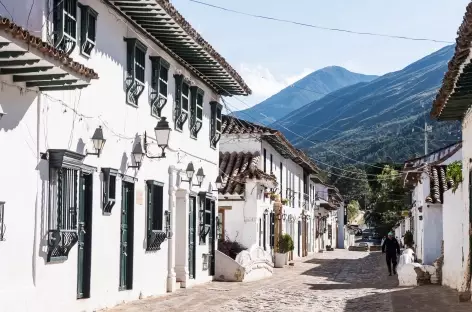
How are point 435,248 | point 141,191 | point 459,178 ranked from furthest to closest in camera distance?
1. point 435,248
2. point 459,178
3. point 141,191

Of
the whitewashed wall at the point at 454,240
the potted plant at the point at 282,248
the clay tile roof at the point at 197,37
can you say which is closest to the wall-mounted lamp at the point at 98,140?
the clay tile roof at the point at 197,37

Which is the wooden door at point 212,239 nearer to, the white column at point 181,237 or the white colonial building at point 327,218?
the white column at point 181,237

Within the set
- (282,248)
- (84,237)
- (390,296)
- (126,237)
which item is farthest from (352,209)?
(84,237)

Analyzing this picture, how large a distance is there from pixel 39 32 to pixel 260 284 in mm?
13510

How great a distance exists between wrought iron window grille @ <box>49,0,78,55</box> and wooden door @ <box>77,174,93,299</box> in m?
2.29

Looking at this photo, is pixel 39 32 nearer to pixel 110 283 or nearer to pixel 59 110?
pixel 59 110

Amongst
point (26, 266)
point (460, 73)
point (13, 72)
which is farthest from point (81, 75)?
point (460, 73)

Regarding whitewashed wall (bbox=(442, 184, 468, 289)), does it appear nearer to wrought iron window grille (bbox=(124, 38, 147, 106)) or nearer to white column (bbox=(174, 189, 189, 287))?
white column (bbox=(174, 189, 189, 287))

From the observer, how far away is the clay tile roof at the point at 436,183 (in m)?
27.1

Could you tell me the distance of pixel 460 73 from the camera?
1305 centimetres

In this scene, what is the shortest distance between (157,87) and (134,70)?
182cm

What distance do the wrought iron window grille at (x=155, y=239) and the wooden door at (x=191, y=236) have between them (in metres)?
2.91

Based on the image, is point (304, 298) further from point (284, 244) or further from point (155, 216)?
point (284, 244)

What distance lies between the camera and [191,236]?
2120cm
